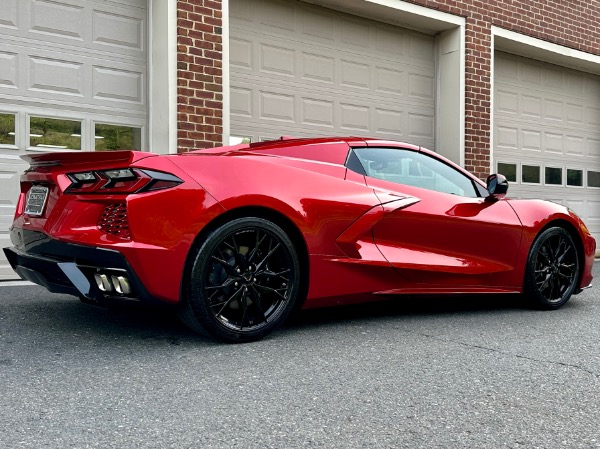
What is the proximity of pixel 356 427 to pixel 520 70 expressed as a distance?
33.1ft

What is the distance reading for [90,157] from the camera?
3840mm

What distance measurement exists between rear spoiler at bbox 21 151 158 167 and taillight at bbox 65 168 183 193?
60mm

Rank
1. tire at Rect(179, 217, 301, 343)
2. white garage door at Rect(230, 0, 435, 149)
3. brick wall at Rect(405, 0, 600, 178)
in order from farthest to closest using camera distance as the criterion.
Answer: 1. brick wall at Rect(405, 0, 600, 178)
2. white garage door at Rect(230, 0, 435, 149)
3. tire at Rect(179, 217, 301, 343)

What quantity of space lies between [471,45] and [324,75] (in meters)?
2.62

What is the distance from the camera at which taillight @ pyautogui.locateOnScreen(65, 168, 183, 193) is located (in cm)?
368

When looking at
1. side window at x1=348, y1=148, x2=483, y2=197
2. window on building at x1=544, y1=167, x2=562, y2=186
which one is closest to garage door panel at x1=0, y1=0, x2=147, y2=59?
side window at x1=348, y1=148, x2=483, y2=197

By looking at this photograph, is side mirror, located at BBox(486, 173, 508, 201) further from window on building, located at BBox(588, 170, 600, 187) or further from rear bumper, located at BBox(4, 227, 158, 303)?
window on building, located at BBox(588, 170, 600, 187)

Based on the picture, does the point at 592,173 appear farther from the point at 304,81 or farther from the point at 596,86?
the point at 304,81

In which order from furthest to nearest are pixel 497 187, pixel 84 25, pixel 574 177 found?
pixel 574 177
pixel 84 25
pixel 497 187

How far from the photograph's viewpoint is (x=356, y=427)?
8.60ft

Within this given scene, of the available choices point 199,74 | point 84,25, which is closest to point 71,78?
point 84,25

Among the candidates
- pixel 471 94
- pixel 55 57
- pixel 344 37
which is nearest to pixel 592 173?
pixel 471 94

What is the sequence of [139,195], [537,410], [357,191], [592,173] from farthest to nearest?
[592,173], [357,191], [139,195], [537,410]

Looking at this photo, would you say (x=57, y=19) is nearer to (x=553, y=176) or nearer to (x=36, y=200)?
(x=36, y=200)
